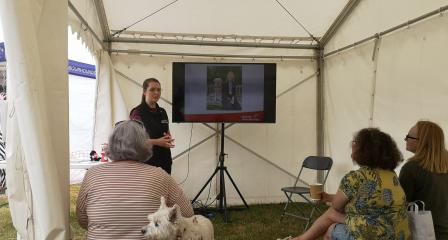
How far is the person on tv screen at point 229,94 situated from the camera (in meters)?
4.67

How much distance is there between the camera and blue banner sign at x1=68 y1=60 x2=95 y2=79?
6.49m

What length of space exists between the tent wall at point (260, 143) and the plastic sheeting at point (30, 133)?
3.49 metres

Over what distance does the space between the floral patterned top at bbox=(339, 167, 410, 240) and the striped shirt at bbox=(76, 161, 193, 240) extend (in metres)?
1.02

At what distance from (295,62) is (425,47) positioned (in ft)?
6.95

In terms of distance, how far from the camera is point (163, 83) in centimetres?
504

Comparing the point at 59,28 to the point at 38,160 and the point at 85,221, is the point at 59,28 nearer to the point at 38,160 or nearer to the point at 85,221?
the point at 38,160

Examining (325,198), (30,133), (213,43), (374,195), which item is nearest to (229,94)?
(213,43)

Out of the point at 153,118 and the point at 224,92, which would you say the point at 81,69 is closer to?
the point at 224,92

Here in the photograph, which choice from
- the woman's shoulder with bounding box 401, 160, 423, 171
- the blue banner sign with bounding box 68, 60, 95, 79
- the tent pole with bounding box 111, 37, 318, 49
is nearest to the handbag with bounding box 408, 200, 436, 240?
the woman's shoulder with bounding box 401, 160, 423, 171

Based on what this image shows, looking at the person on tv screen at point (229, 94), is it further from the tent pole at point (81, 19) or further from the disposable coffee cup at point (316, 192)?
the disposable coffee cup at point (316, 192)

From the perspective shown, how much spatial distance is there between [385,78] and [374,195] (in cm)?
220

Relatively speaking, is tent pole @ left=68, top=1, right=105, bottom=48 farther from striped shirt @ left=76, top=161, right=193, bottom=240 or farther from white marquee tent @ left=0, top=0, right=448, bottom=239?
striped shirt @ left=76, top=161, right=193, bottom=240

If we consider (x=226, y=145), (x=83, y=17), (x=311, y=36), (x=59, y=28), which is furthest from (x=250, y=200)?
(x=59, y=28)

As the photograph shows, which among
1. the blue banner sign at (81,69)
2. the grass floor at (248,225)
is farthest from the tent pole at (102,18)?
the grass floor at (248,225)
